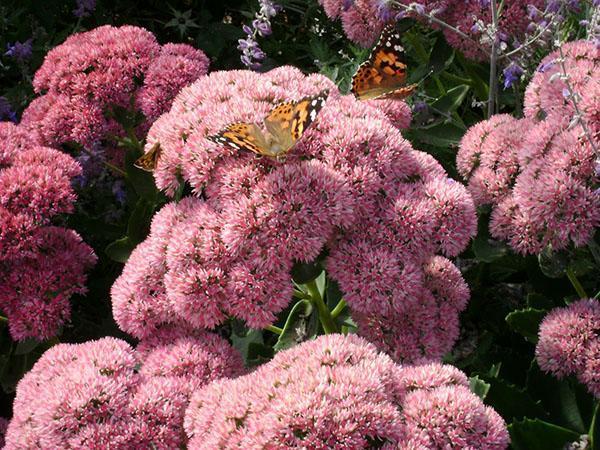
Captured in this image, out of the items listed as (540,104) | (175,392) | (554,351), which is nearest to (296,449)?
(175,392)

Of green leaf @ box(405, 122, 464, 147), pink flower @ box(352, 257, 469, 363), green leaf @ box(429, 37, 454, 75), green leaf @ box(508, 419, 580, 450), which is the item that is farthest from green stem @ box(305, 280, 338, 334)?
green leaf @ box(429, 37, 454, 75)

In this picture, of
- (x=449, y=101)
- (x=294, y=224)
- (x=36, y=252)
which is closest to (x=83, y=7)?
(x=36, y=252)

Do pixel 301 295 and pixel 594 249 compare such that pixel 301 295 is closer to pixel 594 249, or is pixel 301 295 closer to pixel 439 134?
pixel 594 249

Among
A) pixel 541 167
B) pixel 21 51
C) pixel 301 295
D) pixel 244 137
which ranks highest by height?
pixel 244 137

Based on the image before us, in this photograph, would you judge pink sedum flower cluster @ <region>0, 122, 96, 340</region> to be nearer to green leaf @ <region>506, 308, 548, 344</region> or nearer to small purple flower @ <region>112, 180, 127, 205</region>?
small purple flower @ <region>112, 180, 127, 205</region>

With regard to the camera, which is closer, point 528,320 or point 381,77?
point 528,320

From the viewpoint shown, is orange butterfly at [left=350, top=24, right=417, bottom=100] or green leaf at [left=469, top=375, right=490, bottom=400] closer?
green leaf at [left=469, top=375, right=490, bottom=400]

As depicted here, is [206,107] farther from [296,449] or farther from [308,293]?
[296,449]
